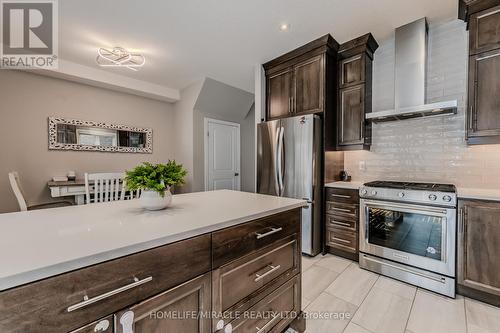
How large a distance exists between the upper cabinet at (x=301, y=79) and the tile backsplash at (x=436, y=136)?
29.7 inches

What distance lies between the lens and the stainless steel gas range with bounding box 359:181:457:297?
1.95m

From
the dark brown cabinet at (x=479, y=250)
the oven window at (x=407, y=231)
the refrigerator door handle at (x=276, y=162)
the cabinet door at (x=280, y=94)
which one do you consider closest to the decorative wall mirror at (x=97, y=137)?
the cabinet door at (x=280, y=94)

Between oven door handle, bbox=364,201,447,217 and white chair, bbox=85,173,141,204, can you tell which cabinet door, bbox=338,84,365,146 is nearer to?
oven door handle, bbox=364,201,447,217

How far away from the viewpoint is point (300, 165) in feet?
9.12

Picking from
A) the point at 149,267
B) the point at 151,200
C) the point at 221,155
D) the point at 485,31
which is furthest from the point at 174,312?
the point at 221,155

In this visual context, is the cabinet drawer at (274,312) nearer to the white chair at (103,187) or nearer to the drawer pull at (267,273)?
the drawer pull at (267,273)

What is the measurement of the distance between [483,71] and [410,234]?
1656 mm

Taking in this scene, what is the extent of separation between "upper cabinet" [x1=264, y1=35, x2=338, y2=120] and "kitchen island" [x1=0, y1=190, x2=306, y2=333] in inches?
76.9

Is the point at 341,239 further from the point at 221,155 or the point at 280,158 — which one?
the point at 221,155

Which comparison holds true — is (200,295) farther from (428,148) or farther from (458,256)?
(428,148)

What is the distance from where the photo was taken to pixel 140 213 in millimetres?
1161

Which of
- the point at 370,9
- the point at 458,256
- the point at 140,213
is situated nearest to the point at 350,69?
the point at 370,9

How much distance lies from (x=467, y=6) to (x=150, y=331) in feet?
11.3

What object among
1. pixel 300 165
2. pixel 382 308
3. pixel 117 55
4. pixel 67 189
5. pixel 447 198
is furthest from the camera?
pixel 67 189
